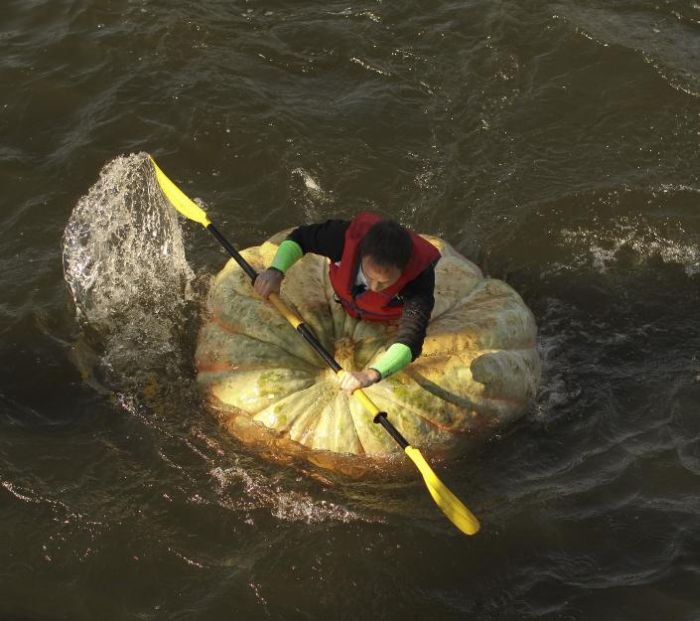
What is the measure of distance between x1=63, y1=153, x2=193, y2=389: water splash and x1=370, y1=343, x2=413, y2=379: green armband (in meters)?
1.61

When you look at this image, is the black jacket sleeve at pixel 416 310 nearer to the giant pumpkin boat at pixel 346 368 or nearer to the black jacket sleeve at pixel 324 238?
the giant pumpkin boat at pixel 346 368

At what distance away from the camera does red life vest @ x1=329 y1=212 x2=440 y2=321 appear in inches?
Result: 199

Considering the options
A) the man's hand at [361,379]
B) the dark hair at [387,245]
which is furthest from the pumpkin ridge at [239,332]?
the dark hair at [387,245]

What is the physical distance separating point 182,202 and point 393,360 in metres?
2.27

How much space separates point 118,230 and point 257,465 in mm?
2153

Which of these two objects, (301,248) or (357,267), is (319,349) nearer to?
(357,267)

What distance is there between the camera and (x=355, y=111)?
320 inches

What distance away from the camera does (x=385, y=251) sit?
471 cm

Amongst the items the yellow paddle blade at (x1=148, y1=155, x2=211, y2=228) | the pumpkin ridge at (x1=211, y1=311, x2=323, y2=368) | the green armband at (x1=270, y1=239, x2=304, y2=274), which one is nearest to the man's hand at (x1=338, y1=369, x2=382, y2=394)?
the pumpkin ridge at (x1=211, y1=311, x2=323, y2=368)

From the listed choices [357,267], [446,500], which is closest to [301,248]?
[357,267]

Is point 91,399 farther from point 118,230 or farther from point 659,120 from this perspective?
point 659,120

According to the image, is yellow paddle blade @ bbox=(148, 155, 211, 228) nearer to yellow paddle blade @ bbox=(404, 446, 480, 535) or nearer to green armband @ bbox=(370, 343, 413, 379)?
green armband @ bbox=(370, 343, 413, 379)

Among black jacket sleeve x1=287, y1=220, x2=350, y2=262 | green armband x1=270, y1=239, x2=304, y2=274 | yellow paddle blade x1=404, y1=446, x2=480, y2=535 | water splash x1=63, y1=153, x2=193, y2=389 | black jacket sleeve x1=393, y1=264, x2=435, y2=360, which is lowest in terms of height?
yellow paddle blade x1=404, y1=446, x2=480, y2=535

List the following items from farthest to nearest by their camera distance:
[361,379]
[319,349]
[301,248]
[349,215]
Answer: [349,215], [301,248], [319,349], [361,379]
